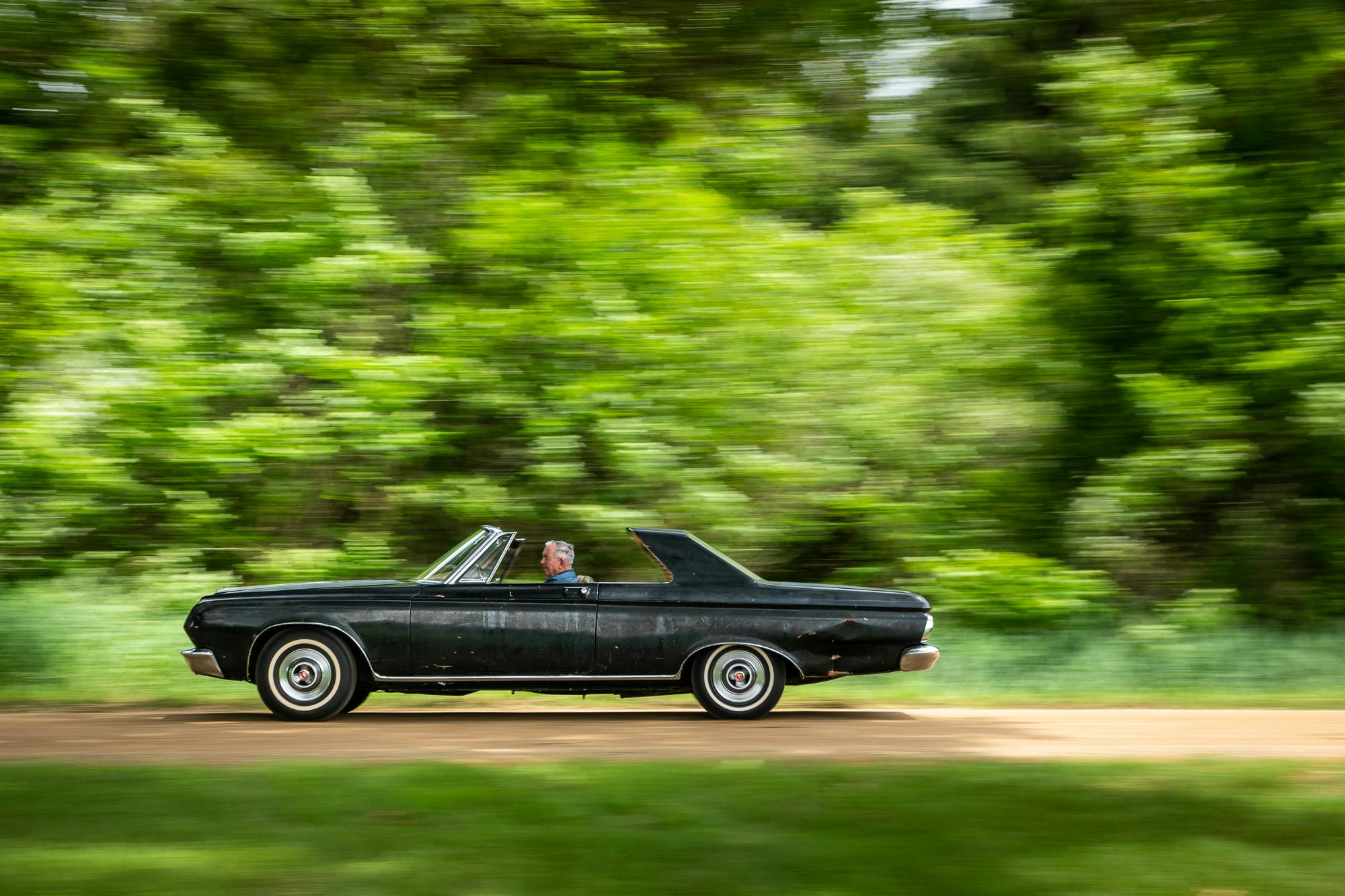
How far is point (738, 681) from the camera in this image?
10266mm

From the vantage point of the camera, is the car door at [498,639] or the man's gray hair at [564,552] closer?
the car door at [498,639]

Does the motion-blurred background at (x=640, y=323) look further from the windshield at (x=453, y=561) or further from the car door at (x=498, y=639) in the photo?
the car door at (x=498, y=639)

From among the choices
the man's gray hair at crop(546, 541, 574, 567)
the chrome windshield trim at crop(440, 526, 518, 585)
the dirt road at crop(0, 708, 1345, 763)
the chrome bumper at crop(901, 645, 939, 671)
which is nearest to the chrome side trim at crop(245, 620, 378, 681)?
the dirt road at crop(0, 708, 1345, 763)

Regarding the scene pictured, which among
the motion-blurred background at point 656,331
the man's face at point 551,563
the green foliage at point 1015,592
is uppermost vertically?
the motion-blurred background at point 656,331

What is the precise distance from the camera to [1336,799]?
7.29m

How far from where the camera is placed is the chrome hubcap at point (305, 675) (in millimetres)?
10148

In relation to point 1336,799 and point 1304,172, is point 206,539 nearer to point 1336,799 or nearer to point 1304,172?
point 1336,799

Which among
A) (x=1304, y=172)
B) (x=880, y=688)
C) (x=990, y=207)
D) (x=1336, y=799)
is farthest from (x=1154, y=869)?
(x=990, y=207)

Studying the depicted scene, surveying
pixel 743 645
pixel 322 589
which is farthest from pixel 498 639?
pixel 743 645

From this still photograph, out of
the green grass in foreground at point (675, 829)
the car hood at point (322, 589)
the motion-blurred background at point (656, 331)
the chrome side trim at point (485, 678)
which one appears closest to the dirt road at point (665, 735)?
the chrome side trim at point (485, 678)

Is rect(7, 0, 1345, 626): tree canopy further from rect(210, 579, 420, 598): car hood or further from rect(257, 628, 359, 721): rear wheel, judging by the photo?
rect(257, 628, 359, 721): rear wheel

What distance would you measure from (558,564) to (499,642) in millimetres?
778

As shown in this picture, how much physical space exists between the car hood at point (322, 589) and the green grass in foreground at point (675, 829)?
7.51 ft

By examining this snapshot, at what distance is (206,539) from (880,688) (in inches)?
297
